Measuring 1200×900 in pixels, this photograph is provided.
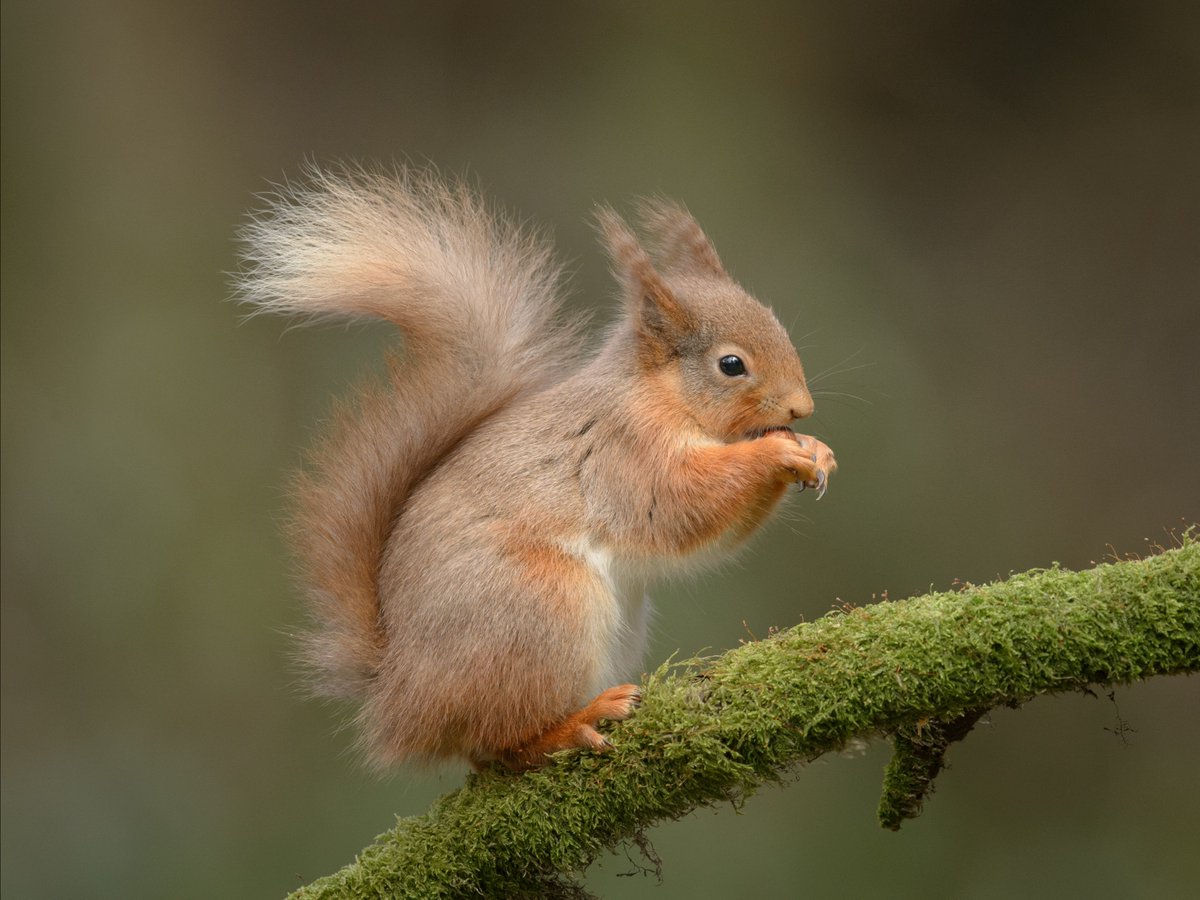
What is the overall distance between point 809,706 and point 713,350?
2.34 feet

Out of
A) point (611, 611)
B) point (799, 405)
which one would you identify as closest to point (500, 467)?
point (611, 611)

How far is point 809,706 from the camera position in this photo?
1.51 metres

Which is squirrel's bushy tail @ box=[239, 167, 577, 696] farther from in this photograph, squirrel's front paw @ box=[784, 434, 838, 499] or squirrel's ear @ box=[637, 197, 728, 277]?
squirrel's front paw @ box=[784, 434, 838, 499]

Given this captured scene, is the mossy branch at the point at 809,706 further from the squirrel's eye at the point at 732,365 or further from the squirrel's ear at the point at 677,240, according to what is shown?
the squirrel's ear at the point at 677,240

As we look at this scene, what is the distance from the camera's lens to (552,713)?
1.72 m

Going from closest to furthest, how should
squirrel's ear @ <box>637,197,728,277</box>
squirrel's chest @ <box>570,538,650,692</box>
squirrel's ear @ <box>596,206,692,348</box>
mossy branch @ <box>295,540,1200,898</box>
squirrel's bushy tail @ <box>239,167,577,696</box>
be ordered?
mossy branch @ <box>295,540,1200,898</box> → squirrel's chest @ <box>570,538,650,692</box> → squirrel's bushy tail @ <box>239,167,577,696</box> → squirrel's ear @ <box>596,206,692,348</box> → squirrel's ear @ <box>637,197,728,277</box>

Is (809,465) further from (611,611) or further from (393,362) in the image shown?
(393,362)

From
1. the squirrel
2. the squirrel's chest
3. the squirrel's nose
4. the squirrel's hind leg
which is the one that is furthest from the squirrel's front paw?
the squirrel's hind leg

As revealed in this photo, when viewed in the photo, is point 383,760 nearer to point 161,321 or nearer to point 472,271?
point 472,271

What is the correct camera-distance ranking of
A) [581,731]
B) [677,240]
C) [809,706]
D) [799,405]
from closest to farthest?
[809,706], [581,731], [799,405], [677,240]

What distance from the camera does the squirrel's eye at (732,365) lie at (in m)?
2.02

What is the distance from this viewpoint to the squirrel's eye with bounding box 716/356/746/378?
2.02 m

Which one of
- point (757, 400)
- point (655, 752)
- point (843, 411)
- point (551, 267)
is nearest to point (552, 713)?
point (655, 752)

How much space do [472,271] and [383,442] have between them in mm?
334
